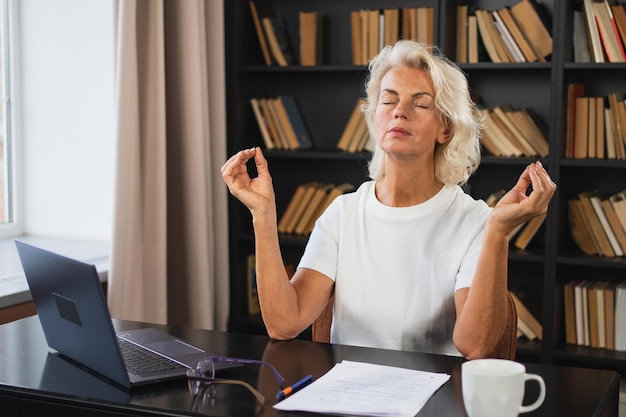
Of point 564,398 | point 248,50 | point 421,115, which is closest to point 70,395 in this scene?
point 564,398

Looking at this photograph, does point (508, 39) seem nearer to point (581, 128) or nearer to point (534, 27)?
point (534, 27)

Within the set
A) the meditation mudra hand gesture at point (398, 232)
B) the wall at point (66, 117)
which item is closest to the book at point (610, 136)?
the meditation mudra hand gesture at point (398, 232)

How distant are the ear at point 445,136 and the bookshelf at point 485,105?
1.20 m

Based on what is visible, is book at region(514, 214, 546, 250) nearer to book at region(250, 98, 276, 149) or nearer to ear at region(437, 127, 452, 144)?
book at region(250, 98, 276, 149)

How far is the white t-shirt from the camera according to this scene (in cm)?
208

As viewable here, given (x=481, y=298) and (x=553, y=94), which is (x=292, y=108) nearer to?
(x=553, y=94)

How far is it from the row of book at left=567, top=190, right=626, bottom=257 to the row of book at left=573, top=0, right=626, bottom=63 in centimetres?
54

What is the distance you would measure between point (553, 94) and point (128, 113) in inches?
63.2

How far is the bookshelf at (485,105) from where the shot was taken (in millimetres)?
3322

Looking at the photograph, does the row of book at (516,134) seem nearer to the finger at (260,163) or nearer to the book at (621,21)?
the book at (621,21)

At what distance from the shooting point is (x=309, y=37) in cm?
379

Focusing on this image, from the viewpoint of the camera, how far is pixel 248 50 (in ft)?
12.8

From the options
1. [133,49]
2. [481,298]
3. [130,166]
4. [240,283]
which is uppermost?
[133,49]

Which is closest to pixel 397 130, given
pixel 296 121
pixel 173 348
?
pixel 173 348
